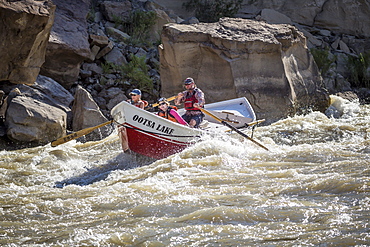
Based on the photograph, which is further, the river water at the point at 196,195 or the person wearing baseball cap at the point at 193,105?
the person wearing baseball cap at the point at 193,105

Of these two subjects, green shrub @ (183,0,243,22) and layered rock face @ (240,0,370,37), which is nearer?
green shrub @ (183,0,243,22)

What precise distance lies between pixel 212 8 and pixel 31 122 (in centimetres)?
1213

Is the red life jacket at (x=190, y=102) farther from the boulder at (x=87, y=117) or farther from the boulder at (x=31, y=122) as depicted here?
the boulder at (x=31, y=122)

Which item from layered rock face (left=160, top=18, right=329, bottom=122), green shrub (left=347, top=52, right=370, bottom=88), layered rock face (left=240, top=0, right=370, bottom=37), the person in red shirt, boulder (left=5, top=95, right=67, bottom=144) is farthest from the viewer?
layered rock face (left=240, top=0, right=370, bottom=37)

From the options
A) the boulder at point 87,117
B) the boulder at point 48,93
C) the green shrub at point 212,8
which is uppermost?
the green shrub at point 212,8

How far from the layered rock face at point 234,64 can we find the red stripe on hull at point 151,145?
433cm

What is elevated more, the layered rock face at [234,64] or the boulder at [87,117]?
the layered rock face at [234,64]

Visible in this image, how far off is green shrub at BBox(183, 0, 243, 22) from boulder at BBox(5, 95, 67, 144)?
435 inches

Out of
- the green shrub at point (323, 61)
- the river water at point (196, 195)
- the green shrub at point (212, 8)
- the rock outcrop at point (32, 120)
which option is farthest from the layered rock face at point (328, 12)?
the rock outcrop at point (32, 120)

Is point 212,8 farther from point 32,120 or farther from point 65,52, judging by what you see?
point 32,120

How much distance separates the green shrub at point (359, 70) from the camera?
16.3 metres

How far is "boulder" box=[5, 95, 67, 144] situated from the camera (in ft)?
31.7

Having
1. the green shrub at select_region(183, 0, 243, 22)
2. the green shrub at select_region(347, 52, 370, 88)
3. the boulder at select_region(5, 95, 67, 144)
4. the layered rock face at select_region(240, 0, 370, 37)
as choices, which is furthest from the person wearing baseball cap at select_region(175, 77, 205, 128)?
the layered rock face at select_region(240, 0, 370, 37)

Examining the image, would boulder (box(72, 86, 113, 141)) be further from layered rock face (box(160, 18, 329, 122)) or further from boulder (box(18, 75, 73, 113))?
layered rock face (box(160, 18, 329, 122))
